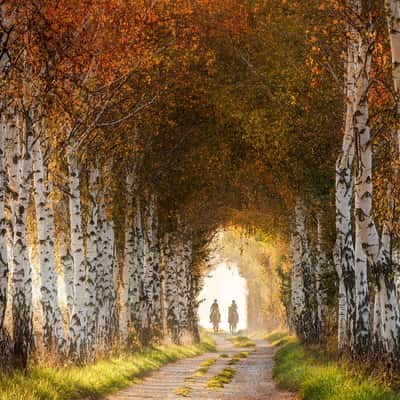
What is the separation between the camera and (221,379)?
22.8m

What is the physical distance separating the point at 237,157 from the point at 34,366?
1815cm

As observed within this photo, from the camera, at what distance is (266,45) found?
93.5ft

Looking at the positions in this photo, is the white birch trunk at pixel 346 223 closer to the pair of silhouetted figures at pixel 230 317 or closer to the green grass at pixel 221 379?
the green grass at pixel 221 379

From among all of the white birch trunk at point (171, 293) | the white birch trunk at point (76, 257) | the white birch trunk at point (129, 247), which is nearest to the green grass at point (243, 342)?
the white birch trunk at point (171, 293)

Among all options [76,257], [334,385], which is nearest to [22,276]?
[76,257]

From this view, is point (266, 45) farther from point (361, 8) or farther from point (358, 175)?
point (358, 175)

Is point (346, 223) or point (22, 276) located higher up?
point (346, 223)

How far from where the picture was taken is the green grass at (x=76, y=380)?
14516mm

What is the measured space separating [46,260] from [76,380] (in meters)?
4.40

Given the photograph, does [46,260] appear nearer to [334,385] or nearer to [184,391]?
[184,391]

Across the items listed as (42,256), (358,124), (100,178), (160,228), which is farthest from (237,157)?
(358,124)

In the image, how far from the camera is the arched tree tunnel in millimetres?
17969

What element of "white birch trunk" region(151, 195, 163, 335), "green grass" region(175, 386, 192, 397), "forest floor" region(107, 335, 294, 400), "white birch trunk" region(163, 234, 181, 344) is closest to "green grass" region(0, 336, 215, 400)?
"forest floor" region(107, 335, 294, 400)

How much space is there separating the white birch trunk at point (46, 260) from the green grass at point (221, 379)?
3.87 m
